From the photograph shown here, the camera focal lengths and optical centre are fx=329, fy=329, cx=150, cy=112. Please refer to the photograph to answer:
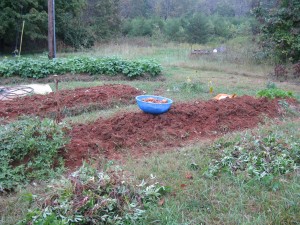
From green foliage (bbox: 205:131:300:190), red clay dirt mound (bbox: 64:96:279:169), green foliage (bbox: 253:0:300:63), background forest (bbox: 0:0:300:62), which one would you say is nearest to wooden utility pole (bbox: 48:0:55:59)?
red clay dirt mound (bbox: 64:96:279:169)

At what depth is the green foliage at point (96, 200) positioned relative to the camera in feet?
8.91

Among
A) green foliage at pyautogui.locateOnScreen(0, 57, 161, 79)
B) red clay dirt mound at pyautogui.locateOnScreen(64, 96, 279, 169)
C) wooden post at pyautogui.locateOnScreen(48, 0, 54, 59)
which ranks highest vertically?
wooden post at pyautogui.locateOnScreen(48, 0, 54, 59)

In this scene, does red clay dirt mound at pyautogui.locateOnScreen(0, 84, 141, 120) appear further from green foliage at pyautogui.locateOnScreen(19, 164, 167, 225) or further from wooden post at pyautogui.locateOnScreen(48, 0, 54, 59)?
wooden post at pyautogui.locateOnScreen(48, 0, 54, 59)

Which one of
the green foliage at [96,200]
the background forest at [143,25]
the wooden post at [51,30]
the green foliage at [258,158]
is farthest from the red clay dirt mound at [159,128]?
the background forest at [143,25]

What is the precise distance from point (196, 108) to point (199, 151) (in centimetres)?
210

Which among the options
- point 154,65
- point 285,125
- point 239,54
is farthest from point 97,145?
point 239,54

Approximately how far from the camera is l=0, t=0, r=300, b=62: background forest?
47.1ft

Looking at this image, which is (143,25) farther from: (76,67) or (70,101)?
(70,101)

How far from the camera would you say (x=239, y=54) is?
15688 millimetres

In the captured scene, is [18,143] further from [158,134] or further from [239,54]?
[239,54]

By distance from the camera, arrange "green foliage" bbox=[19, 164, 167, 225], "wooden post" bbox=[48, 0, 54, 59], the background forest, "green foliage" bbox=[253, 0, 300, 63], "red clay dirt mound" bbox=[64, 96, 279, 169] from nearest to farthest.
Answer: "green foliage" bbox=[19, 164, 167, 225], "red clay dirt mound" bbox=[64, 96, 279, 169], "wooden post" bbox=[48, 0, 54, 59], "green foliage" bbox=[253, 0, 300, 63], the background forest

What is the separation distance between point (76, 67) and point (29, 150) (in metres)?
7.41

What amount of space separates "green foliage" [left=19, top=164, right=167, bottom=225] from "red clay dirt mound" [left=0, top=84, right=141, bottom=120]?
365 cm

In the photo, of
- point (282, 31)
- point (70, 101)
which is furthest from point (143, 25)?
point (70, 101)
